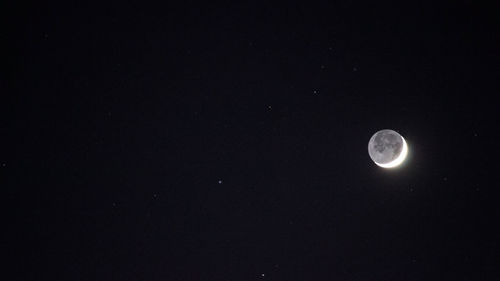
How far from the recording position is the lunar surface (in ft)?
13.9

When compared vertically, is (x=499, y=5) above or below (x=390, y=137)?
above

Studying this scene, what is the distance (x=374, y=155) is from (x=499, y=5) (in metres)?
2.55

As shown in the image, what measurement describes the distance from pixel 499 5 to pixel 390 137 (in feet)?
7.27

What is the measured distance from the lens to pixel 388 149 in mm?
4324

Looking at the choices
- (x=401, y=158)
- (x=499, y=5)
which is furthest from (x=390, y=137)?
(x=499, y=5)

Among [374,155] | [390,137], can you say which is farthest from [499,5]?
[374,155]

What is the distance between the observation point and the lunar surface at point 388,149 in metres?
4.23

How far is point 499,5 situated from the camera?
4309 millimetres

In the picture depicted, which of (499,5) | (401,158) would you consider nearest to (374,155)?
(401,158)

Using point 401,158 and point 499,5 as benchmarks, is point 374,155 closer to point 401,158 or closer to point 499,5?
point 401,158

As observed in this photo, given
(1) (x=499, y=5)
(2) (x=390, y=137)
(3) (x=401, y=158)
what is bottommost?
(3) (x=401, y=158)

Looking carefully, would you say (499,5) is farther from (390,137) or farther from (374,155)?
(374,155)

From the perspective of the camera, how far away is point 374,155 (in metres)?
4.36

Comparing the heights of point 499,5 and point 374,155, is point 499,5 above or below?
above
